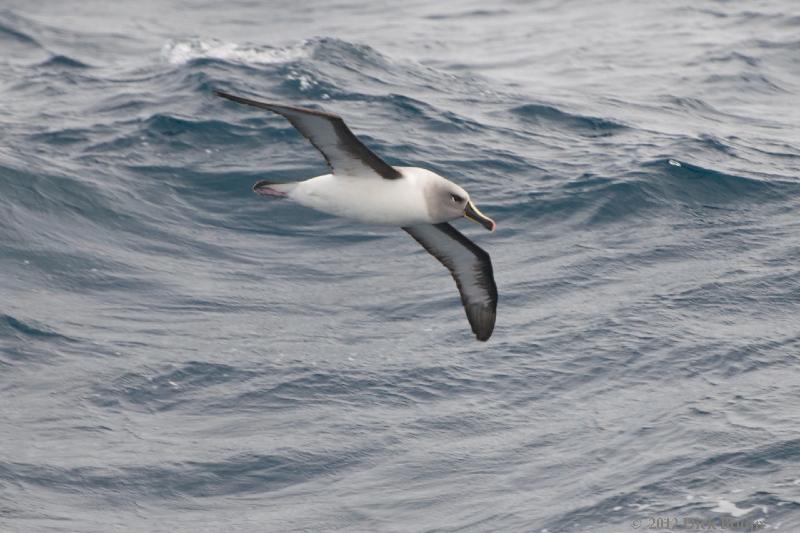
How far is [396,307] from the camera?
18359 mm

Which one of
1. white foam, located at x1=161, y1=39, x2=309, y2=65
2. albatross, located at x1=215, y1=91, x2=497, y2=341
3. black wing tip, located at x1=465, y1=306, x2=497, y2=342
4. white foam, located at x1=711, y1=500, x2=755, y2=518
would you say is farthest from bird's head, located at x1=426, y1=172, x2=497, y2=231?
white foam, located at x1=161, y1=39, x2=309, y2=65

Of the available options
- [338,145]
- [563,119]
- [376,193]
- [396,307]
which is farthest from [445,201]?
[563,119]

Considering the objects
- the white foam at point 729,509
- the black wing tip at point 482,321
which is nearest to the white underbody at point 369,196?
the black wing tip at point 482,321

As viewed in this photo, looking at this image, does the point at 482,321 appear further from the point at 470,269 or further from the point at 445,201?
the point at 445,201

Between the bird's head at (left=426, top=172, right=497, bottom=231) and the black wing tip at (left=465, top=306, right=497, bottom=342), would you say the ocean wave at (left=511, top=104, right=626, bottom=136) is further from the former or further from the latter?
the bird's head at (left=426, top=172, right=497, bottom=231)

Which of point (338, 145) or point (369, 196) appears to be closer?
point (338, 145)

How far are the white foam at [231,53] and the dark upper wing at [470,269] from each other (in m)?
12.5

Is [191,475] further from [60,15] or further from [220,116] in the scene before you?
[60,15]

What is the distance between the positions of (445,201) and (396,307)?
5.65 m

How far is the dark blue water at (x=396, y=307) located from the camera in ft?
48.7

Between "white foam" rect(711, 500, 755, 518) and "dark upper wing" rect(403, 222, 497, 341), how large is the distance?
278 cm

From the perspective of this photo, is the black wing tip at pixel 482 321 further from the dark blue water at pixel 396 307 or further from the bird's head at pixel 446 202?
the bird's head at pixel 446 202

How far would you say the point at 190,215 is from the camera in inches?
814
